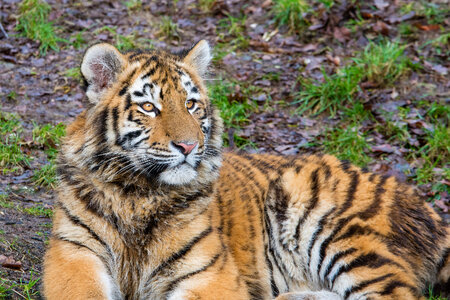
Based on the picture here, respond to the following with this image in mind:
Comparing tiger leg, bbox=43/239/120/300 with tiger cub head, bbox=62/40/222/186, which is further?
tiger cub head, bbox=62/40/222/186

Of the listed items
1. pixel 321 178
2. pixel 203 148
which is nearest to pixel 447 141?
pixel 321 178

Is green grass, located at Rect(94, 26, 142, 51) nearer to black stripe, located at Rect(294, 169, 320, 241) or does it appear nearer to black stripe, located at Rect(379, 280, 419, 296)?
black stripe, located at Rect(294, 169, 320, 241)

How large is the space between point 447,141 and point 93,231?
409 cm

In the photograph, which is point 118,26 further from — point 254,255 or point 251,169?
point 254,255

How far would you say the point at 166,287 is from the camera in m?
3.74

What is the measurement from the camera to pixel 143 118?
375cm

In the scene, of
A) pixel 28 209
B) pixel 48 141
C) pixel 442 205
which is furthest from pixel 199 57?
pixel 442 205

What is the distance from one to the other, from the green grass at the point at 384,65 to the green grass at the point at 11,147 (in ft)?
13.2

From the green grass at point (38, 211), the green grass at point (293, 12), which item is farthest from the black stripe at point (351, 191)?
the green grass at point (293, 12)

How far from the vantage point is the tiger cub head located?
12.1 feet

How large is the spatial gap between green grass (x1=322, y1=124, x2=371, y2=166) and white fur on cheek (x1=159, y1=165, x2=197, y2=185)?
3.05 metres

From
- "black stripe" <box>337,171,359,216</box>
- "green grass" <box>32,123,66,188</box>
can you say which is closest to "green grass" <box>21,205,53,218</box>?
"green grass" <box>32,123,66,188</box>

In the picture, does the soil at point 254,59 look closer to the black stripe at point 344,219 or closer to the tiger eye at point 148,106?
the black stripe at point 344,219

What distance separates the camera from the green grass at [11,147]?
604 centimetres
